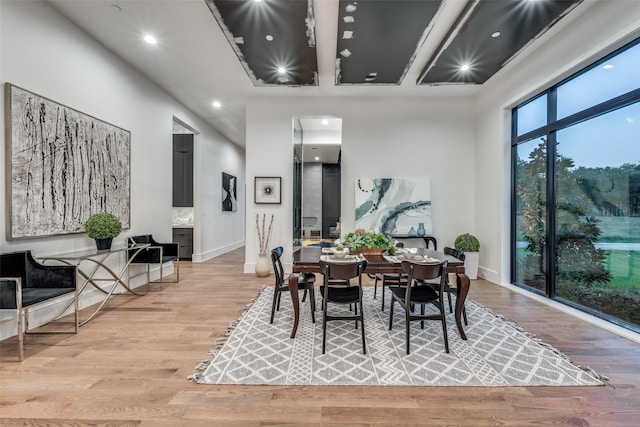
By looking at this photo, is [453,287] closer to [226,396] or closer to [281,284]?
[281,284]

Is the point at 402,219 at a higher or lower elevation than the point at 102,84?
lower

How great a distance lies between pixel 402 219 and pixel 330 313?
2514mm

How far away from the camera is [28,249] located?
2627 millimetres

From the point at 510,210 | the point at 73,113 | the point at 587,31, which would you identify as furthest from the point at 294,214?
the point at 587,31

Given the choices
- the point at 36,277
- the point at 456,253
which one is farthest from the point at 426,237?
the point at 36,277

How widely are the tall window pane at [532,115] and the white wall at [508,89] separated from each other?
5.5 inches

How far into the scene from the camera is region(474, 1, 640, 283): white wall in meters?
2.63

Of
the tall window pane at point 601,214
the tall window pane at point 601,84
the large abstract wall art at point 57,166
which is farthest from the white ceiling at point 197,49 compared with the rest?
the tall window pane at point 601,214

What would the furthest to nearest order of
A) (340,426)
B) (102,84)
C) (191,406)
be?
1. (102,84)
2. (191,406)
3. (340,426)

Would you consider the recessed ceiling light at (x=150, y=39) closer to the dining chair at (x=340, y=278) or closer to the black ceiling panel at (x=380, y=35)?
the black ceiling panel at (x=380, y=35)

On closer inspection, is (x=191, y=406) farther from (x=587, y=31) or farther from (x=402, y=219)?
(x=587, y=31)

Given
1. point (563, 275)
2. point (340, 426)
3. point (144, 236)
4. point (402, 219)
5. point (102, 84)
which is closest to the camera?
point (340, 426)

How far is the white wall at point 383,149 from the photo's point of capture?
4.96 meters

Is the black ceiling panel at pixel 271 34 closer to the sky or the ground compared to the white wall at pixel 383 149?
closer to the sky
